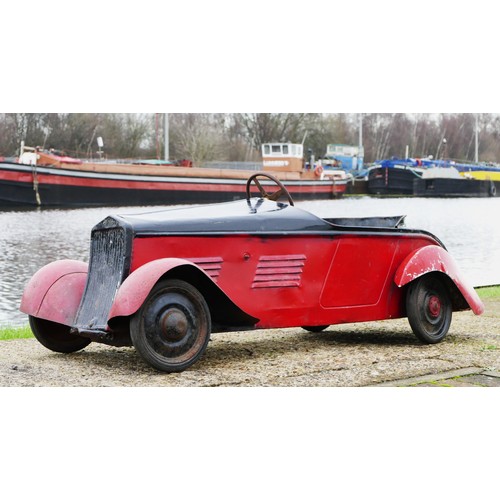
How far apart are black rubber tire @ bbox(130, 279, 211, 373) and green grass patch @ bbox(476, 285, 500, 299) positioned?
6.54 meters

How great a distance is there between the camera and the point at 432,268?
6.90m

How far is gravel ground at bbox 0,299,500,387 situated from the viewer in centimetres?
553

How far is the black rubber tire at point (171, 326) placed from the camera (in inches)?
214

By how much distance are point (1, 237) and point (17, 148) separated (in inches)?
64.3

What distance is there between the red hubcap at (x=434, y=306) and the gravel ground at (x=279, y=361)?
269mm

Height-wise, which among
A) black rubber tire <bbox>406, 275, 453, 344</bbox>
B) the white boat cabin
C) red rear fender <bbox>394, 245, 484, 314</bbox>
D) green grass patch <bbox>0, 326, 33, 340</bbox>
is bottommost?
green grass patch <bbox>0, 326, 33, 340</bbox>

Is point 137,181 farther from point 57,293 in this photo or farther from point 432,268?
point 432,268

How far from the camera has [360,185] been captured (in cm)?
1552

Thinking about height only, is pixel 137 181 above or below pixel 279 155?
below

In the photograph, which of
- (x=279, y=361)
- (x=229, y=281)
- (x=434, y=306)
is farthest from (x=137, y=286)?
(x=434, y=306)

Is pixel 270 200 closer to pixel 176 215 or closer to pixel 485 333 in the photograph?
pixel 176 215

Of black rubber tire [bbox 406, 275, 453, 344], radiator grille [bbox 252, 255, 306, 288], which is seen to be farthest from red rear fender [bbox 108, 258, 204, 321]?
black rubber tire [bbox 406, 275, 453, 344]

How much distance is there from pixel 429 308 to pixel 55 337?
3082 mm

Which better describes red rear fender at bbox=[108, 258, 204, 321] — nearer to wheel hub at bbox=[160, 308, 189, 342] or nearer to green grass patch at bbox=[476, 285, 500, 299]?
wheel hub at bbox=[160, 308, 189, 342]
